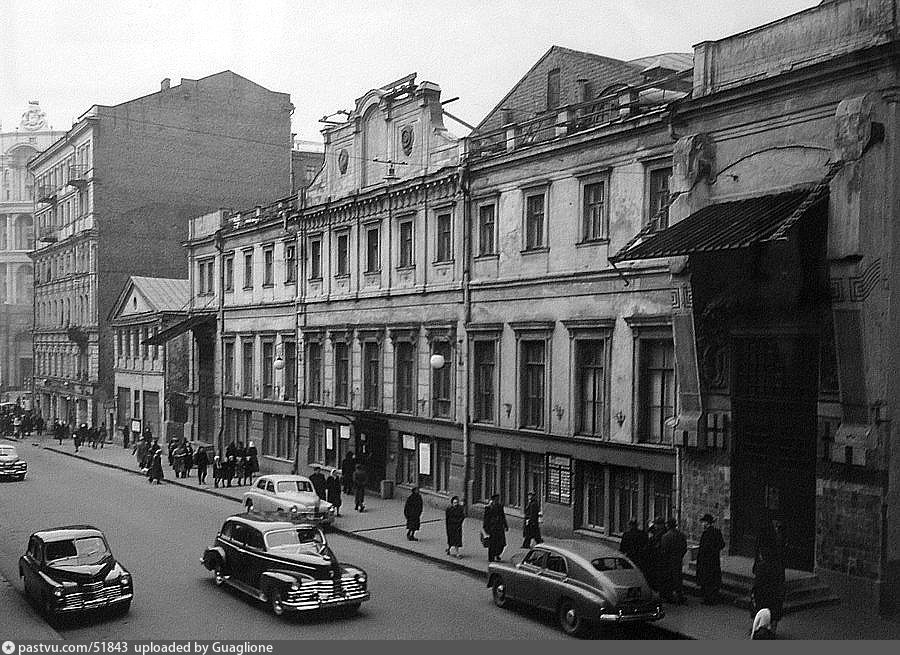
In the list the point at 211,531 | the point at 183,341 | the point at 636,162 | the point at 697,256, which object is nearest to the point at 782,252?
the point at 697,256

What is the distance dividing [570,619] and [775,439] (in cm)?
585

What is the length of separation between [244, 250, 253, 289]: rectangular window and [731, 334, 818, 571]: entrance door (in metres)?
25.8

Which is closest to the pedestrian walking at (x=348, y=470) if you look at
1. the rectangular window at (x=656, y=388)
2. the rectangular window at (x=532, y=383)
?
the rectangular window at (x=532, y=383)

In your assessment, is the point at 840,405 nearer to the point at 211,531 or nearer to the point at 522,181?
the point at 522,181

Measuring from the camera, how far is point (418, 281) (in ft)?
93.2

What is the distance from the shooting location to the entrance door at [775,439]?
16.8 meters

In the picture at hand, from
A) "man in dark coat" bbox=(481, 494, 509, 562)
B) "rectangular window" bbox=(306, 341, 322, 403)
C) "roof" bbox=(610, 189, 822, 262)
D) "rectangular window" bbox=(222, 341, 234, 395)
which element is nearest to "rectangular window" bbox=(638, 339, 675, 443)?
"roof" bbox=(610, 189, 822, 262)

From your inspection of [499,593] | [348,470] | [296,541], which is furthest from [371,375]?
[499,593]

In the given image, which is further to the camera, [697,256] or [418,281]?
[418,281]

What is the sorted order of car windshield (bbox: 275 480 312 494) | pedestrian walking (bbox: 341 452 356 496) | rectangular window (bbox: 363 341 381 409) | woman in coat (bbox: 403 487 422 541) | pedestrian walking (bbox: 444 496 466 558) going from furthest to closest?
rectangular window (bbox: 363 341 381 409), pedestrian walking (bbox: 341 452 356 496), car windshield (bbox: 275 480 312 494), woman in coat (bbox: 403 487 422 541), pedestrian walking (bbox: 444 496 466 558)

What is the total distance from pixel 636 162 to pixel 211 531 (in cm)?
1450

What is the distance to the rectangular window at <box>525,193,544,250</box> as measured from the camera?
23.6 metres

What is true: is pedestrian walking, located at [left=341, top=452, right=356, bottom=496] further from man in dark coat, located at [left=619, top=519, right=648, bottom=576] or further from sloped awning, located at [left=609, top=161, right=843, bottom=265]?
sloped awning, located at [left=609, top=161, right=843, bottom=265]

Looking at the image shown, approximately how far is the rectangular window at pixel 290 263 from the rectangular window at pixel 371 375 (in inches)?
237
